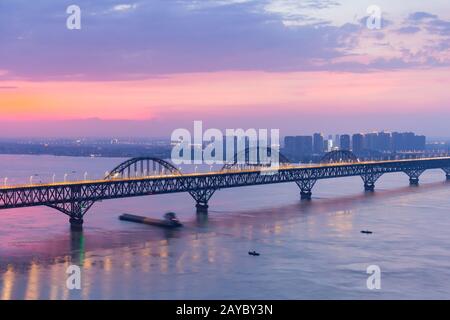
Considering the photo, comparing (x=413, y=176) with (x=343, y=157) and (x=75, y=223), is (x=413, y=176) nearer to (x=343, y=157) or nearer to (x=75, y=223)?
(x=343, y=157)

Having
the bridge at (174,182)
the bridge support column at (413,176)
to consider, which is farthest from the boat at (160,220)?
the bridge support column at (413,176)

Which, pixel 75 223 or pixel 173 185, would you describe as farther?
pixel 173 185

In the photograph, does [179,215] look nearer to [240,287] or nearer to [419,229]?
[419,229]

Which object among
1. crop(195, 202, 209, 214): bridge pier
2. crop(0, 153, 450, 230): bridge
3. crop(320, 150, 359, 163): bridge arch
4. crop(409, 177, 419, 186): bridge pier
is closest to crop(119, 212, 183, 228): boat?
crop(0, 153, 450, 230): bridge

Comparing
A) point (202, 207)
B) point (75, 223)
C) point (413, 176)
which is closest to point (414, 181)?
point (413, 176)

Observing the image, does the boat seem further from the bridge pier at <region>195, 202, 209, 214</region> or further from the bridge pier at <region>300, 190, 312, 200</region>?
the bridge pier at <region>300, 190, 312, 200</region>

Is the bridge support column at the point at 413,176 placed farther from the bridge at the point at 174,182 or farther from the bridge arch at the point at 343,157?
the bridge arch at the point at 343,157
